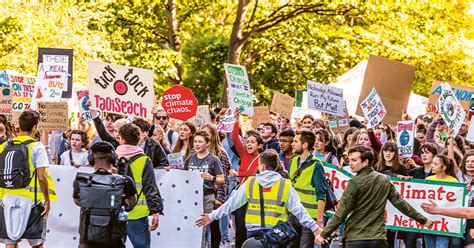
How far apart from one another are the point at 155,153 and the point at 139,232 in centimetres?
162

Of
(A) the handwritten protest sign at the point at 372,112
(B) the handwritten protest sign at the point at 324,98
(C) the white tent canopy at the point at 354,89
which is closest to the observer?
(A) the handwritten protest sign at the point at 372,112

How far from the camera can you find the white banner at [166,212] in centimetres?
1329

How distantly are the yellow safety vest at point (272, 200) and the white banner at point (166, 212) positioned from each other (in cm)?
243

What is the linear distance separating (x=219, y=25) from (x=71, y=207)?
2776 cm

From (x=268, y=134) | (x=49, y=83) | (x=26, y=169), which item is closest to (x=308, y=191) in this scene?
(x=26, y=169)

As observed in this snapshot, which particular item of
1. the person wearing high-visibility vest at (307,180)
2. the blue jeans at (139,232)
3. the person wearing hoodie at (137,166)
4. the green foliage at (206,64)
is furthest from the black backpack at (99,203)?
the green foliage at (206,64)

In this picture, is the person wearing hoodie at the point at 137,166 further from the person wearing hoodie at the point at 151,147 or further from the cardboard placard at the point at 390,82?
the cardboard placard at the point at 390,82

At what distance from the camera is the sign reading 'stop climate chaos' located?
14.4 meters

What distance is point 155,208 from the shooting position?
10758 millimetres

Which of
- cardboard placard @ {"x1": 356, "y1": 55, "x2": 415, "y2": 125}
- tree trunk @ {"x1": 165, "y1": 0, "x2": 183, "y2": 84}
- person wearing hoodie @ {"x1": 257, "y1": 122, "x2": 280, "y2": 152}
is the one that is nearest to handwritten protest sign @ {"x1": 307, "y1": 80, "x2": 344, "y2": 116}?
cardboard placard @ {"x1": 356, "y1": 55, "x2": 415, "y2": 125}

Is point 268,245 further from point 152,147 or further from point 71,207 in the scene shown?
point 71,207

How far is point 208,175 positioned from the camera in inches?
512

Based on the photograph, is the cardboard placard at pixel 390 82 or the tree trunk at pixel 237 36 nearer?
the cardboard placard at pixel 390 82

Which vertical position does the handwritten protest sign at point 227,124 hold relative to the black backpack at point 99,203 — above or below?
above
